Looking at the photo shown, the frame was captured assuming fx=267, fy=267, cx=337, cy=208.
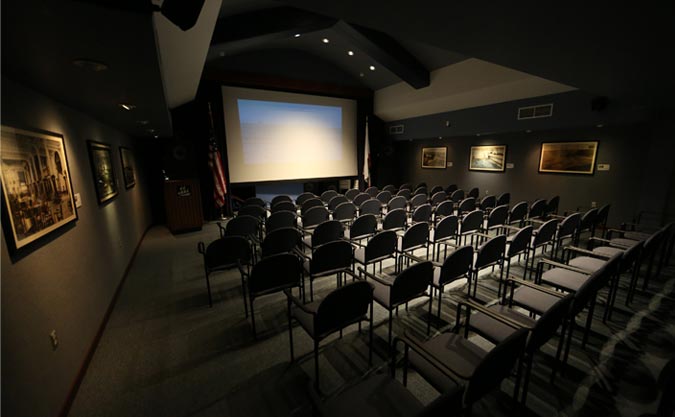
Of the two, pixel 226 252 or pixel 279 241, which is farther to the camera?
pixel 279 241

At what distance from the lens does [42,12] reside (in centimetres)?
109

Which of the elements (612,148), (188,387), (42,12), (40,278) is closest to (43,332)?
(40,278)

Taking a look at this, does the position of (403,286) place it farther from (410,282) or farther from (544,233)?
(544,233)

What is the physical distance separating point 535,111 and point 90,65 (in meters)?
7.80

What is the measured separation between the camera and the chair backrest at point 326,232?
3.95 m

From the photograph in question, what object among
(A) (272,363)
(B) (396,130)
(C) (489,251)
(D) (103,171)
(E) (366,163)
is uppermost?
(B) (396,130)

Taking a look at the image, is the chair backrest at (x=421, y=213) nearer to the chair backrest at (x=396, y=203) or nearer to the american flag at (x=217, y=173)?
the chair backrest at (x=396, y=203)

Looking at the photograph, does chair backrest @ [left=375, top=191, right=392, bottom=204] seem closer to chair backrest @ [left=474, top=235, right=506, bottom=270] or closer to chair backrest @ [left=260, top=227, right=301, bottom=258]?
chair backrest @ [left=260, top=227, right=301, bottom=258]

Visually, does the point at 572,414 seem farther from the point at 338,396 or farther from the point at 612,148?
the point at 612,148

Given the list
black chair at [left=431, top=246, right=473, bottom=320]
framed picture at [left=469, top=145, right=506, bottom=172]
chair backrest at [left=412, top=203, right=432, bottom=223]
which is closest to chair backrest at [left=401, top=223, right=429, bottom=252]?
black chair at [left=431, top=246, right=473, bottom=320]

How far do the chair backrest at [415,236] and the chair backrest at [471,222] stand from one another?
976 millimetres

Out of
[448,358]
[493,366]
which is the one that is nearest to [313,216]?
[448,358]

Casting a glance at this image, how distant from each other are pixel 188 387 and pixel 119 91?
2.67 metres

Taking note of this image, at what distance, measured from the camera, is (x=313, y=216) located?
5.14m
